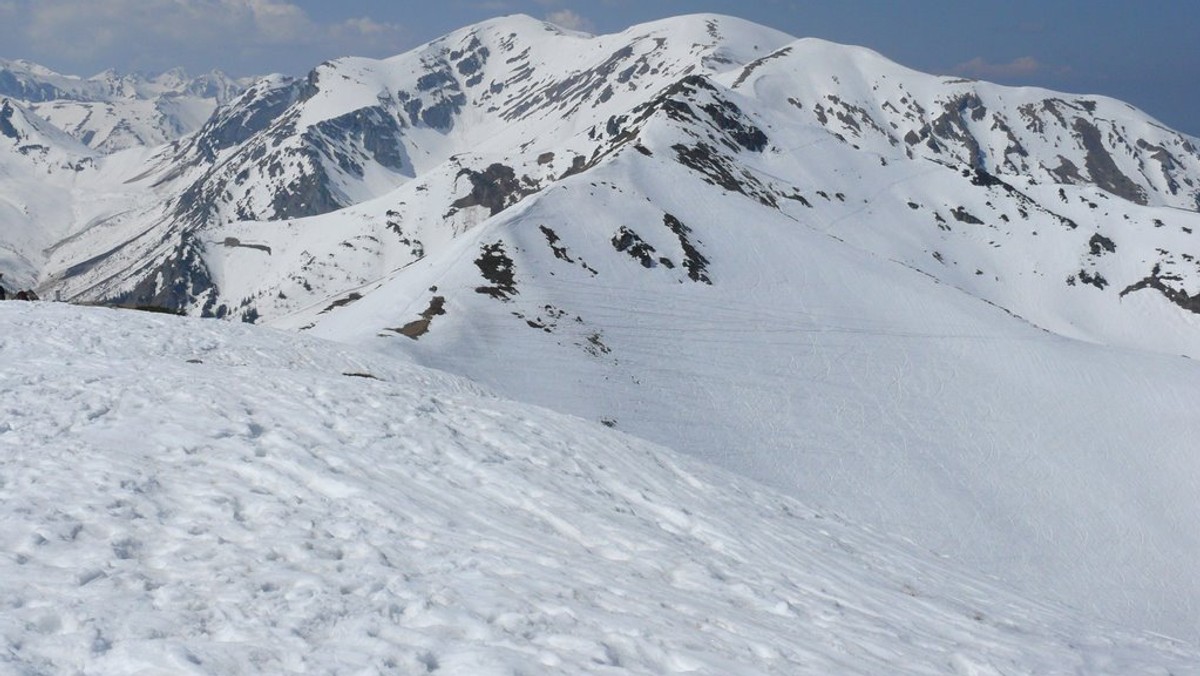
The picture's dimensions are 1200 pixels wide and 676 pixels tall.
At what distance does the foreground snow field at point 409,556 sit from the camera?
794 cm

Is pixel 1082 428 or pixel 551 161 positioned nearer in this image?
pixel 1082 428

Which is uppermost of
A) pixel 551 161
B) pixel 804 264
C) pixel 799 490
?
pixel 551 161

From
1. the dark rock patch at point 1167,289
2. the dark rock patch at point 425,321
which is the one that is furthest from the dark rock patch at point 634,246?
the dark rock patch at point 1167,289

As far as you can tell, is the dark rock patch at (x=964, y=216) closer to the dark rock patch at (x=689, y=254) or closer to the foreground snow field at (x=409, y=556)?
the dark rock patch at (x=689, y=254)

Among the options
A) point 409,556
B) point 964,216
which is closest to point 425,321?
point 409,556

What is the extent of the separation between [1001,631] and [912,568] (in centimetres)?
353

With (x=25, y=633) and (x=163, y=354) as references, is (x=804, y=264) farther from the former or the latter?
(x=25, y=633)

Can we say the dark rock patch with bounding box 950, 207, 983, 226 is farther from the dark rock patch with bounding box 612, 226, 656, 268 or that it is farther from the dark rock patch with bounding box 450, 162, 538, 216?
the dark rock patch with bounding box 450, 162, 538, 216

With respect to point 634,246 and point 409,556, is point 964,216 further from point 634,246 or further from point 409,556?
point 409,556

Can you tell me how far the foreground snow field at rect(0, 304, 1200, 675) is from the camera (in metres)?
7.94

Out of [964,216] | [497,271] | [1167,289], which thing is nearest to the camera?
[497,271]

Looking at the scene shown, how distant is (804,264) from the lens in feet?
248

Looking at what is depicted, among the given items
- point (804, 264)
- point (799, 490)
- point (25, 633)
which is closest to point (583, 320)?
point (799, 490)

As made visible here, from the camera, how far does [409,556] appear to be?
10.2 m
